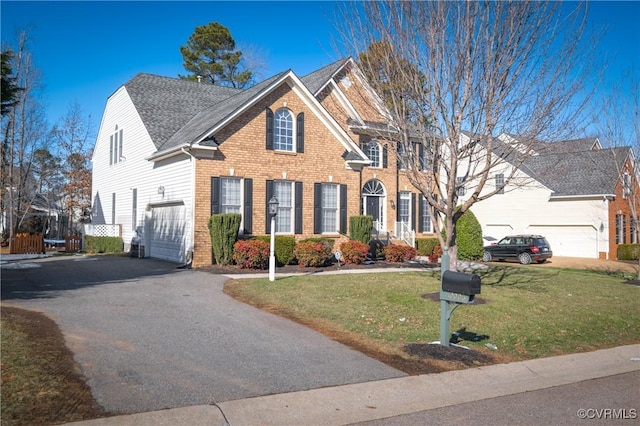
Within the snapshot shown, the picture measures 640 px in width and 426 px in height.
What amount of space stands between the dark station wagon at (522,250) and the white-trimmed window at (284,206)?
13.0 metres

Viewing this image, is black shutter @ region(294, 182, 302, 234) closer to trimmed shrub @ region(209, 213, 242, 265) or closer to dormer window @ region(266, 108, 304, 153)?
dormer window @ region(266, 108, 304, 153)

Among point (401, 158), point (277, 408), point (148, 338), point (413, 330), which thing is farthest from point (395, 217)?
point (277, 408)

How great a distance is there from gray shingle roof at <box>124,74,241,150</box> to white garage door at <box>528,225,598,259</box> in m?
21.0

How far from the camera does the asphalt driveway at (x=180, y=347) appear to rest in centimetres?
586

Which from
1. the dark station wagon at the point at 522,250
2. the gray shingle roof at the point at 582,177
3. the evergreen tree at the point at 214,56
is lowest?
the dark station wagon at the point at 522,250

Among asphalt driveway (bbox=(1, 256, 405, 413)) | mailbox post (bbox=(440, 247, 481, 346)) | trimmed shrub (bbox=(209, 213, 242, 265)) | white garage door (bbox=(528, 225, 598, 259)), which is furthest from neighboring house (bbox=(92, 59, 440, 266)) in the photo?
white garage door (bbox=(528, 225, 598, 259))

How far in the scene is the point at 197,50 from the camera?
144 ft

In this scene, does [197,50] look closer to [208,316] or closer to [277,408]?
[208,316]

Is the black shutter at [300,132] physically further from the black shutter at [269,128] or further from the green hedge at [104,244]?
the green hedge at [104,244]

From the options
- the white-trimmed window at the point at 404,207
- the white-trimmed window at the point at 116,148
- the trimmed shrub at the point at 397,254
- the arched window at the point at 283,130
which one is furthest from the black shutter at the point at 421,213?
the white-trimmed window at the point at 116,148

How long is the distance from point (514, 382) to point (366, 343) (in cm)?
236

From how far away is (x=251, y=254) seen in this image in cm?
1678

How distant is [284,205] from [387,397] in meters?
14.8

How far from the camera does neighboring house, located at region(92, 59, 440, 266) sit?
18719 millimetres
